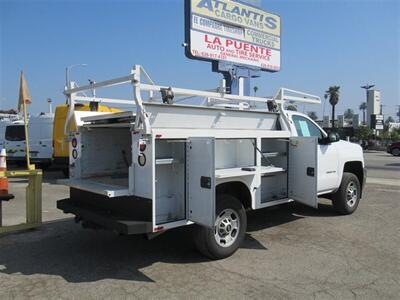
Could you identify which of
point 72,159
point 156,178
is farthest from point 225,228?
point 72,159

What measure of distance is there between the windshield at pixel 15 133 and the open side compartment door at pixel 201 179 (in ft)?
52.0

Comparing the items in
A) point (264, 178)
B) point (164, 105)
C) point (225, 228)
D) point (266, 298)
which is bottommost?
point (266, 298)

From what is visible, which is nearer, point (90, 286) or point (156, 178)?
point (90, 286)

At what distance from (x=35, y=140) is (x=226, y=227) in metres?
14.0

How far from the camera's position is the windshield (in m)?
18.7

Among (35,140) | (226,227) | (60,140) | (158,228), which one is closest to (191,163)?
(158,228)

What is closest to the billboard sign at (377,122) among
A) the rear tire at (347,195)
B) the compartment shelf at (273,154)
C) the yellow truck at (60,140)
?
the yellow truck at (60,140)

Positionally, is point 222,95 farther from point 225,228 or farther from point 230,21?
point 230,21

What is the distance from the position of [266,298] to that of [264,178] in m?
2.49

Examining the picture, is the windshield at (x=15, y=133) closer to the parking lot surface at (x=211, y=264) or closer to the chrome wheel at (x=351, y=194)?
the parking lot surface at (x=211, y=264)

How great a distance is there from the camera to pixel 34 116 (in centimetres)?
1830

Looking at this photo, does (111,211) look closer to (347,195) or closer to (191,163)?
(191,163)

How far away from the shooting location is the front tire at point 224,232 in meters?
5.13

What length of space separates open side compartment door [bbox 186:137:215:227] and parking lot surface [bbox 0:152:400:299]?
0.50 meters
